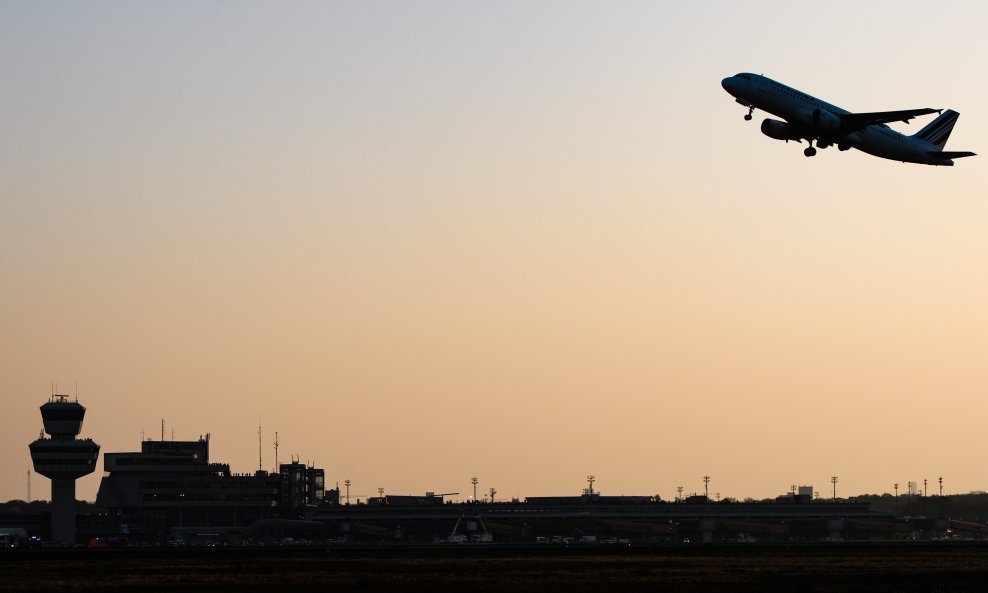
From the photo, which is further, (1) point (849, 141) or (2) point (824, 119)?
(1) point (849, 141)

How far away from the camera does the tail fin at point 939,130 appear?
173375 mm

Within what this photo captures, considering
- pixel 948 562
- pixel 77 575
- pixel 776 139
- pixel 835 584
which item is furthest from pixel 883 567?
pixel 77 575

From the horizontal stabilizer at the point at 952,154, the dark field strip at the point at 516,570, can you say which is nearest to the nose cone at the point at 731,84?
the horizontal stabilizer at the point at 952,154

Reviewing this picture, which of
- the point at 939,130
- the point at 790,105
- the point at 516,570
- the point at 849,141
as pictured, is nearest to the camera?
the point at 516,570

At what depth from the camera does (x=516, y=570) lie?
122 metres

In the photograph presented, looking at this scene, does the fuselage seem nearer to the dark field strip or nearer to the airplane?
the airplane

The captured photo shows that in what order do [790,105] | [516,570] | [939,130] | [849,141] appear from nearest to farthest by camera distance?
1. [516,570]
2. [790,105]
3. [849,141]
4. [939,130]

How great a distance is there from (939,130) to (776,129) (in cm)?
4235

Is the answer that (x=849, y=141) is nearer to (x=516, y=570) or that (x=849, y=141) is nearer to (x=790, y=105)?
(x=790, y=105)

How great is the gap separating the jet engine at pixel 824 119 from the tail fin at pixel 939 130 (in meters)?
34.7

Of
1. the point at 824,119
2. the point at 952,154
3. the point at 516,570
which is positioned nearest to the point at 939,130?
the point at 952,154

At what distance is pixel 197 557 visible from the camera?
14962cm

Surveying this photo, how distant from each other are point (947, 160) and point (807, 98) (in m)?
24.8

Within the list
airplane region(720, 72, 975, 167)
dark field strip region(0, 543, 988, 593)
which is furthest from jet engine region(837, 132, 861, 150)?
dark field strip region(0, 543, 988, 593)
